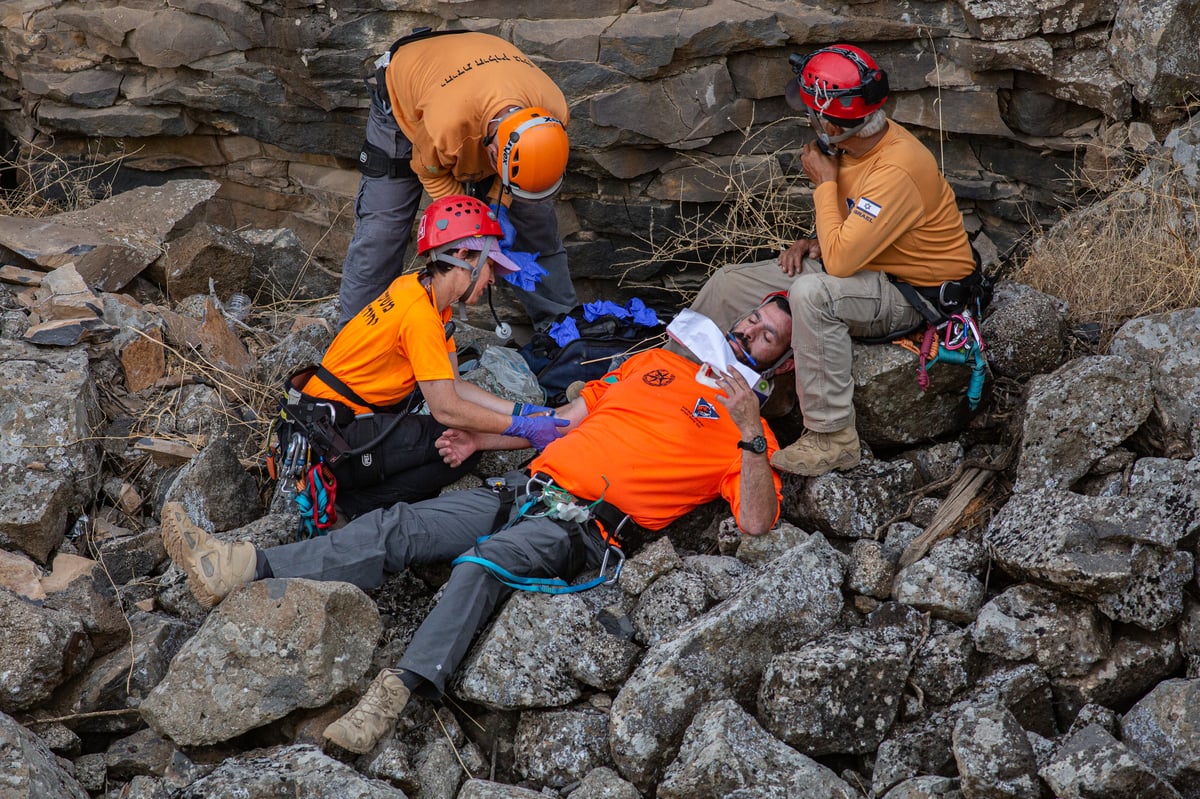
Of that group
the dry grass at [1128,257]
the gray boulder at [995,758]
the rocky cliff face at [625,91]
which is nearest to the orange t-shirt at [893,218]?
the dry grass at [1128,257]

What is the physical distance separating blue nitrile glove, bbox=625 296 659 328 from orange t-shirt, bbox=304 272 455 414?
4.48 ft

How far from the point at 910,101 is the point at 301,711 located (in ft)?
15.6

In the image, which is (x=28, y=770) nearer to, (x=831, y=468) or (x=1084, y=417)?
(x=831, y=468)

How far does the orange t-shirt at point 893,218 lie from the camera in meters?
4.77

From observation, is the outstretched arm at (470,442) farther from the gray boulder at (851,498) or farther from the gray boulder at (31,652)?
the gray boulder at (31,652)

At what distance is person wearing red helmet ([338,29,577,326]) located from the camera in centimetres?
494

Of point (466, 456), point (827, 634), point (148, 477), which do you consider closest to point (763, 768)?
point (827, 634)

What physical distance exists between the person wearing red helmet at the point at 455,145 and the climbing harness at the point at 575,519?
1.14 meters

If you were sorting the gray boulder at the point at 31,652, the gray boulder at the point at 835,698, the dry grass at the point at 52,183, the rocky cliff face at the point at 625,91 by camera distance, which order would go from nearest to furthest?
the gray boulder at the point at 835,698 → the gray boulder at the point at 31,652 → the rocky cliff face at the point at 625,91 → the dry grass at the point at 52,183

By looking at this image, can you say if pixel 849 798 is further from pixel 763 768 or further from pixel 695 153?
pixel 695 153

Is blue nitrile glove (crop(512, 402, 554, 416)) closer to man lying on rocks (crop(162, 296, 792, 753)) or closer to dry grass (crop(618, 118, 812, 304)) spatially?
man lying on rocks (crop(162, 296, 792, 753))

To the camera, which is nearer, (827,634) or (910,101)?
(827,634)

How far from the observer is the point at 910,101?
6.33 meters

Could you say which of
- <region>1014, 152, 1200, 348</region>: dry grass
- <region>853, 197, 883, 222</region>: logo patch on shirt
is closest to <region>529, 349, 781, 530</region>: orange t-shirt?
<region>853, 197, 883, 222</region>: logo patch on shirt
